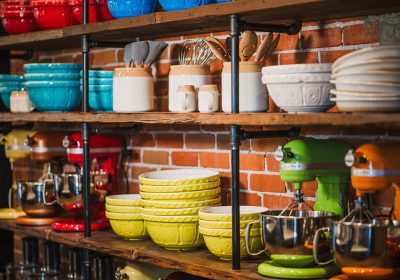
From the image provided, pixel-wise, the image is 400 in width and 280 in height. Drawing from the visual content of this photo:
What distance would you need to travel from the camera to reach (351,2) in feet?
7.30

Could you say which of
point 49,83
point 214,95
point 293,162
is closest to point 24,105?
point 49,83

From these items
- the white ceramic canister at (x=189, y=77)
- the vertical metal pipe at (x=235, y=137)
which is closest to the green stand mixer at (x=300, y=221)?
the vertical metal pipe at (x=235, y=137)

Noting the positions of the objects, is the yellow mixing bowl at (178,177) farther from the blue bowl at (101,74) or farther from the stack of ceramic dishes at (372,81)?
the stack of ceramic dishes at (372,81)

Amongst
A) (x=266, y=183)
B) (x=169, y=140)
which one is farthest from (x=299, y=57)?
(x=169, y=140)

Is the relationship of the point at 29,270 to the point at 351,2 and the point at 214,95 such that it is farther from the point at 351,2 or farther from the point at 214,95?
the point at 351,2

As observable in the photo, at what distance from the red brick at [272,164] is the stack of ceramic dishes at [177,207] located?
7.3 inches

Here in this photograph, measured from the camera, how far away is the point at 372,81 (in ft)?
6.71

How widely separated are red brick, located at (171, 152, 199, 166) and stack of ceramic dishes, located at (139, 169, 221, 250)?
0.34m

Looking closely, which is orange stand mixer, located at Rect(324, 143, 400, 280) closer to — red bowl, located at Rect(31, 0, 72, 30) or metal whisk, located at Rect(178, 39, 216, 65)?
metal whisk, located at Rect(178, 39, 216, 65)

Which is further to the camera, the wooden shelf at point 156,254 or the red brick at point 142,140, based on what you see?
the red brick at point 142,140

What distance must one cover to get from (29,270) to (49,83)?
80cm

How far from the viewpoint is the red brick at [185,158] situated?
3.13 metres

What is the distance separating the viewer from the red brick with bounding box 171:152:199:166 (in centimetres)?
313

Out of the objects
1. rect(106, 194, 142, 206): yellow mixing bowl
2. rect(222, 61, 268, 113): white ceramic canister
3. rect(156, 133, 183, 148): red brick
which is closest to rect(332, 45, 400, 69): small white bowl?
rect(222, 61, 268, 113): white ceramic canister
